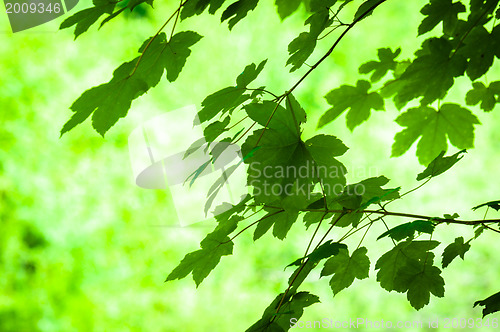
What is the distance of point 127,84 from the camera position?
619mm

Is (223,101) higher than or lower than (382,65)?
lower

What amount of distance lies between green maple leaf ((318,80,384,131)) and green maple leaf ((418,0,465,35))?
0.26 m

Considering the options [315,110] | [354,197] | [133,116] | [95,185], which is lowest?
[354,197]

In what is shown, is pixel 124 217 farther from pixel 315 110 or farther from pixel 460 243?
pixel 460 243

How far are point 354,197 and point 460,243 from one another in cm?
26

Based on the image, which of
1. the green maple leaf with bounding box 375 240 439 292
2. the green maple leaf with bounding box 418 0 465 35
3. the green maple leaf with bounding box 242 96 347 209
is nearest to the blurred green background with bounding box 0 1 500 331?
the green maple leaf with bounding box 418 0 465 35

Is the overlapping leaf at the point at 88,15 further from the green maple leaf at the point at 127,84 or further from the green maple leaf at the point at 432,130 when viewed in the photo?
the green maple leaf at the point at 432,130

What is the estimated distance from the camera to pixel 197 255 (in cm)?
65

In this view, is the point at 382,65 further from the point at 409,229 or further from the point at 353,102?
the point at 409,229

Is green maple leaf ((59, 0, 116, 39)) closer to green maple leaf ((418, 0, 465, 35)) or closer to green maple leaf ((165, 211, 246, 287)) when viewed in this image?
green maple leaf ((165, 211, 246, 287))

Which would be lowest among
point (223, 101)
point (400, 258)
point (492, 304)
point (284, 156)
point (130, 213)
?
point (492, 304)

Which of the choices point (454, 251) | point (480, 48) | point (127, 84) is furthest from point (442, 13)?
point (127, 84)

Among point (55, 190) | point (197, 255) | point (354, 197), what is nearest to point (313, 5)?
point (354, 197)

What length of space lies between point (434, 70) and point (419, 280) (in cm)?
37
